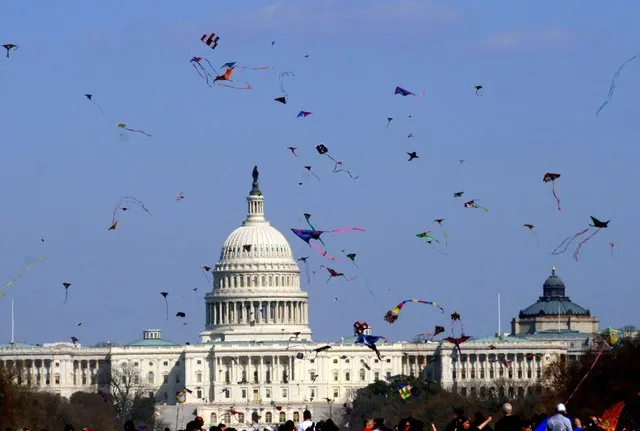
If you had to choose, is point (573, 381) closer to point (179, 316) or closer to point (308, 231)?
point (179, 316)

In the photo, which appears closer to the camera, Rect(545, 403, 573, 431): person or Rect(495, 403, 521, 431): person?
Rect(495, 403, 521, 431): person

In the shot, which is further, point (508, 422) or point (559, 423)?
point (559, 423)

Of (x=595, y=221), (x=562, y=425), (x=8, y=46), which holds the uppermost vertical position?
(x=8, y=46)

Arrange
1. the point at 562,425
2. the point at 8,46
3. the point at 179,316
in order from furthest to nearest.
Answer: the point at 179,316 < the point at 8,46 < the point at 562,425

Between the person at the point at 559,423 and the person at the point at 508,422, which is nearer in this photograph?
the person at the point at 508,422

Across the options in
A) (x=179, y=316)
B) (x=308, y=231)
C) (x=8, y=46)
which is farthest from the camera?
(x=179, y=316)

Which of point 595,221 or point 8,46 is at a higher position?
point 8,46

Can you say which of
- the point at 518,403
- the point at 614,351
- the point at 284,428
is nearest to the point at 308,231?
the point at 284,428

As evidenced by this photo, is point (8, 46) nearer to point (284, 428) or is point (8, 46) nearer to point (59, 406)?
point (284, 428)

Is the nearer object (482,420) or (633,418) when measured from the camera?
(482,420)
